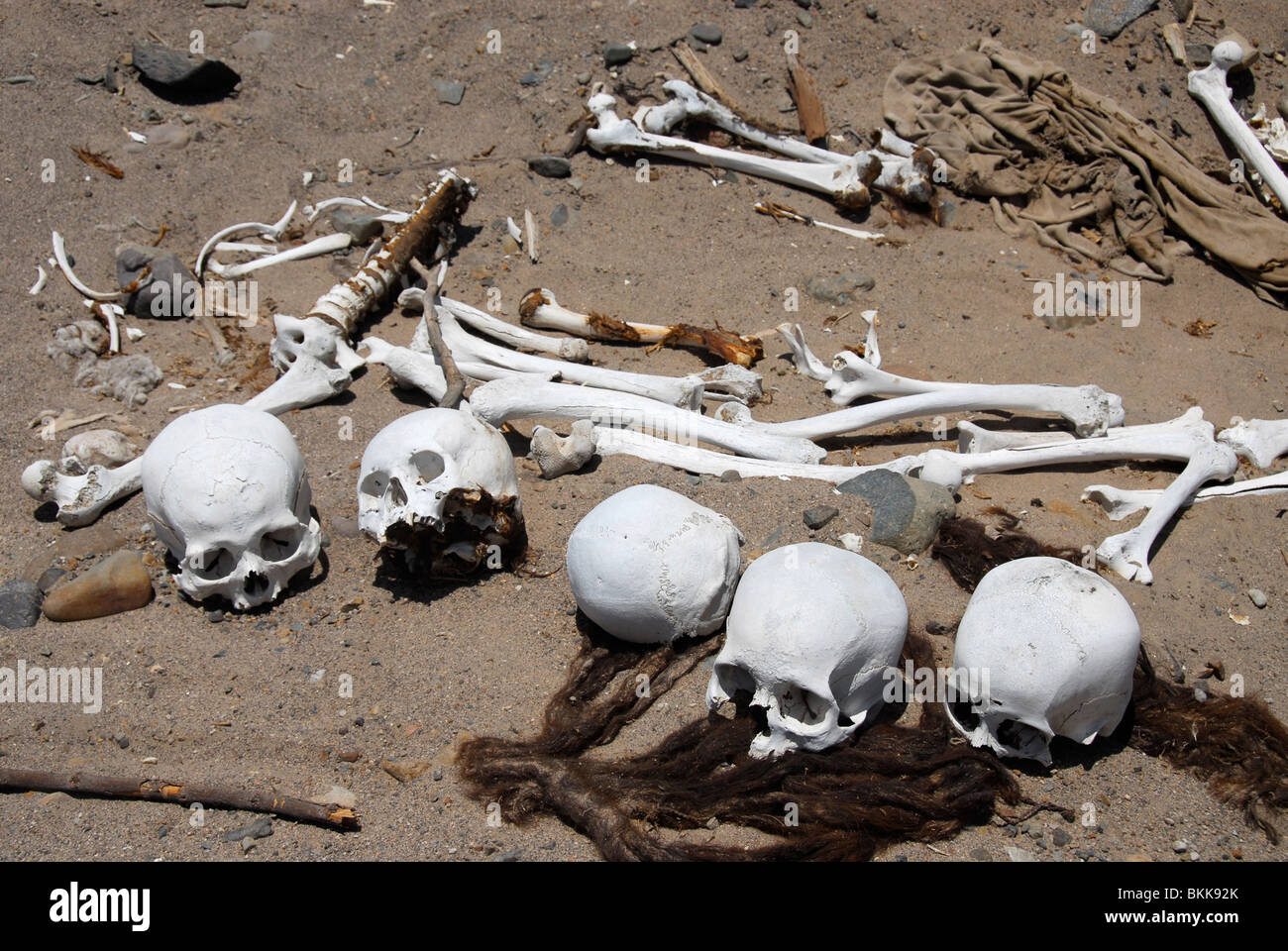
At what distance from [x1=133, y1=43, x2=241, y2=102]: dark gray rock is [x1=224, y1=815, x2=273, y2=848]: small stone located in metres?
6.65

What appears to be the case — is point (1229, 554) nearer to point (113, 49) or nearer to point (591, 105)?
point (591, 105)

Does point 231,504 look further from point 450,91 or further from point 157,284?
point 450,91

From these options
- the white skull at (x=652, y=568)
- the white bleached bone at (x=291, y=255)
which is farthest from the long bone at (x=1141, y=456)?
the white bleached bone at (x=291, y=255)

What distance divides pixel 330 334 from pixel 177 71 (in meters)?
3.71

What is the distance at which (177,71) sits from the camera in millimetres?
7711

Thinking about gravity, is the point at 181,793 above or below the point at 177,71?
below

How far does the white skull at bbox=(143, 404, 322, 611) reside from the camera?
4090 millimetres

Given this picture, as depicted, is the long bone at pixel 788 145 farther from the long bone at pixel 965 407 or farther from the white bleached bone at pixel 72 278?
the white bleached bone at pixel 72 278

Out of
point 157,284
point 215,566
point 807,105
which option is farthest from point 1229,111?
point 157,284

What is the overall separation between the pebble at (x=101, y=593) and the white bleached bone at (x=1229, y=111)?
787 centimetres

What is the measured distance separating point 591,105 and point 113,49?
13.6 ft

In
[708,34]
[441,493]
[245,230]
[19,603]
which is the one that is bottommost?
[19,603]

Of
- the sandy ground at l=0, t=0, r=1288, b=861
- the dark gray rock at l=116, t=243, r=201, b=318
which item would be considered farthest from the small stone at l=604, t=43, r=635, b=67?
the dark gray rock at l=116, t=243, r=201, b=318

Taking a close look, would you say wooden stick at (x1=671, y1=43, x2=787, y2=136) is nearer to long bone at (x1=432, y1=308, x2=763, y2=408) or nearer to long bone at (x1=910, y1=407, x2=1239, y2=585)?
long bone at (x1=432, y1=308, x2=763, y2=408)
